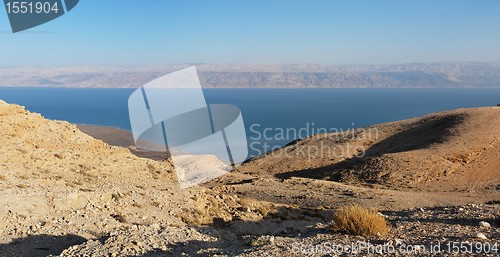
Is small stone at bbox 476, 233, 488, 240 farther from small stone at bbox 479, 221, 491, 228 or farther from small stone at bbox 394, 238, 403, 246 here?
small stone at bbox 394, 238, 403, 246

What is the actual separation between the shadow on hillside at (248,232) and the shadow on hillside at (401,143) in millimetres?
12199

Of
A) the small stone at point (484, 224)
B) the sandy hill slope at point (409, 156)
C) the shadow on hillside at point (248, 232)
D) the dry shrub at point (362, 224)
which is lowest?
the sandy hill slope at point (409, 156)

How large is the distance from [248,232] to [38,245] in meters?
5.45

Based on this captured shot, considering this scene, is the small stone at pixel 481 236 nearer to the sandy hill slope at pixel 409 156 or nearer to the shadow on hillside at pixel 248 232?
the shadow on hillside at pixel 248 232

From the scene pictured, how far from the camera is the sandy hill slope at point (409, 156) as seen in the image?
2494 cm

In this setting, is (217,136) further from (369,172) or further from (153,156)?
(369,172)

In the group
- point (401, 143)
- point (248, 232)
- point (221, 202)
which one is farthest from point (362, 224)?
point (401, 143)

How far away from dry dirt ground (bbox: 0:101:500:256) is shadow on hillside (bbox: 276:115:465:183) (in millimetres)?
296

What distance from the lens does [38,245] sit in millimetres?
8594

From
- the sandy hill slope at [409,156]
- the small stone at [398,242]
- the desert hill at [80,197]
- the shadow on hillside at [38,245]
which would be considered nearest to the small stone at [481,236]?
the small stone at [398,242]

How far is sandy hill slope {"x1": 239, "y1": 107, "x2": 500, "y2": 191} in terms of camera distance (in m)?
24.9

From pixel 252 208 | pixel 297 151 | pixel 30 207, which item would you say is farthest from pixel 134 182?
pixel 297 151

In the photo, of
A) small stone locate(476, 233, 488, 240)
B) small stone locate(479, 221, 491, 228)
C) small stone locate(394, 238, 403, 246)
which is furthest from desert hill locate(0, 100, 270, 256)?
small stone locate(479, 221, 491, 228)

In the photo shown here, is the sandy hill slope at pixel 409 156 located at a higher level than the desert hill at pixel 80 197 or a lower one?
lower
